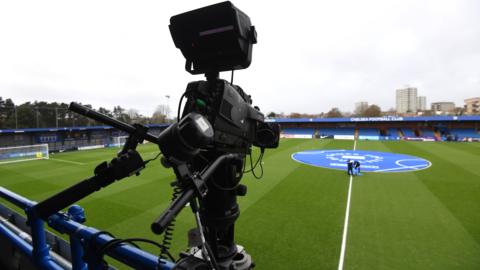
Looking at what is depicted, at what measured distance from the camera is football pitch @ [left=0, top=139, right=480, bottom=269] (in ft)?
20.5

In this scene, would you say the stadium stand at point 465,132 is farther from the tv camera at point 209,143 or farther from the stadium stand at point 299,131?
the tv camera at point 209,143

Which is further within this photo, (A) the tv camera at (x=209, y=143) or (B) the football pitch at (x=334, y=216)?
(B) the football pitch at (x=334, y=216)

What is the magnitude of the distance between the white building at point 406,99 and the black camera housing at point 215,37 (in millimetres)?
144337

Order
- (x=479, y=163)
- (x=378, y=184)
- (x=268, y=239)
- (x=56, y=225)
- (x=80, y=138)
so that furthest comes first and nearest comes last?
(x=80, y=138)
(x=479, y=163)
(x=378, y=184)
(x=268, y=239)
(x=56, y=225)

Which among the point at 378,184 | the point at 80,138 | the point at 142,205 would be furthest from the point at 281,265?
the point at 80,138

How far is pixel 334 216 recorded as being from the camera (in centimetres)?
877

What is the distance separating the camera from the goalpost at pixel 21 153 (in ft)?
75.5

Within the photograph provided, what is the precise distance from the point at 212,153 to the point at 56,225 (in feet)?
5.42

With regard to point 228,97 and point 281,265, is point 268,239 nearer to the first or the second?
point 281,265

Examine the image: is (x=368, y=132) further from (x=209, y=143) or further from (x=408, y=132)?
(x=209, y=143)

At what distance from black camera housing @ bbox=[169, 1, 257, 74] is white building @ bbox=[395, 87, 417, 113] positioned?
14434cm

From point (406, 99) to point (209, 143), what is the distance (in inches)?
6188

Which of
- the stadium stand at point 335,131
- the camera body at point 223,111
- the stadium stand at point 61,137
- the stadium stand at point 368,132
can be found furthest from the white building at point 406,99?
the camera body at point 223,111

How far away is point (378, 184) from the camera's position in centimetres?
1276
